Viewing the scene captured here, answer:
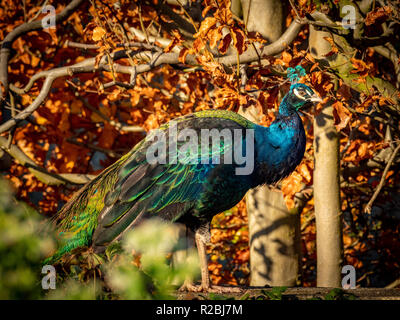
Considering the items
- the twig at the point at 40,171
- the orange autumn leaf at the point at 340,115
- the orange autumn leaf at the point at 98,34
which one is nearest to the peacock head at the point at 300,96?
the orange autumn leaf at the point at 340,115

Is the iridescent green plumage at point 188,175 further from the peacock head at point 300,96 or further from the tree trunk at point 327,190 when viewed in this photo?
the tree trunk at point 327,190

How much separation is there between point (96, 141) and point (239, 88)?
3561mm

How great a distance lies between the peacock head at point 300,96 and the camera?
415 cm

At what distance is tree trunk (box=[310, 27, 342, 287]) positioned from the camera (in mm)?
4938

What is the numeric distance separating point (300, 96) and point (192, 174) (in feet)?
3.61

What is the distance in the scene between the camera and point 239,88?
4.67 metres

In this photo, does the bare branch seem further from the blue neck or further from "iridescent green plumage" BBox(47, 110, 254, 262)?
the blue neck

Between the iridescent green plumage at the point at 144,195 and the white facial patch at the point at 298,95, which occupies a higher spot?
the white facial patch at the point at 298,95

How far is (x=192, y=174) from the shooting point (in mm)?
3920

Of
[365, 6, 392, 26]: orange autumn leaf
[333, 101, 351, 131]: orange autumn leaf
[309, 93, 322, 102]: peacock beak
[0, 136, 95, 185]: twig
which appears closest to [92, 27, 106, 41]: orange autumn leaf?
[0, 136, 95, 185]: twig

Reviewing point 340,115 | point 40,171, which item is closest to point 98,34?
point 40,171

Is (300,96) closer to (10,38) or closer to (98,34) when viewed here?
(98,34)

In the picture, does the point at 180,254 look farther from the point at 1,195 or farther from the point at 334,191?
the point at 1,195
